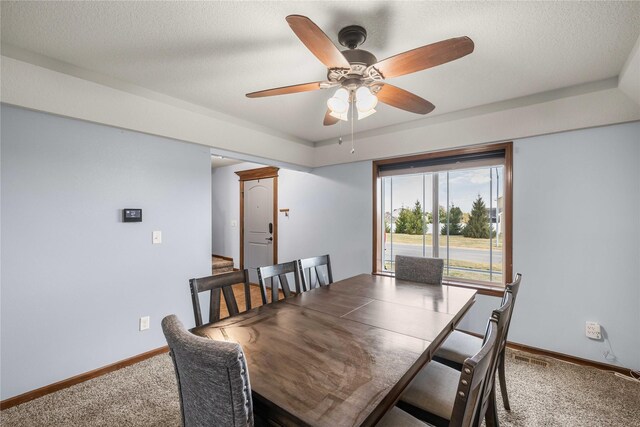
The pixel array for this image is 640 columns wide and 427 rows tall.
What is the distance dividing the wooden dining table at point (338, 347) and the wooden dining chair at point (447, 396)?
226 mm

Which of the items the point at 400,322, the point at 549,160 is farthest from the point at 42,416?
the point at 549,160

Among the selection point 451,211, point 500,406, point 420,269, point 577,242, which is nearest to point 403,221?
point 451,211

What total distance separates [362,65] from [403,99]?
42 cm

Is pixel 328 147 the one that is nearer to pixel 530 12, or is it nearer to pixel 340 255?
pixel 340 255

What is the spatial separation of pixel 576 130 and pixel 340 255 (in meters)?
2.83

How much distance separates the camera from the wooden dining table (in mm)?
879

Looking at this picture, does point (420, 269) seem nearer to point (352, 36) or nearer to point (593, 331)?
point (593, 331)

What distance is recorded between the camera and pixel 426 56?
1.37m

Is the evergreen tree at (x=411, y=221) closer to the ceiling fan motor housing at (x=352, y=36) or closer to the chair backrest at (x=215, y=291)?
the ceiling fan motor housing at (x=352, y=36)

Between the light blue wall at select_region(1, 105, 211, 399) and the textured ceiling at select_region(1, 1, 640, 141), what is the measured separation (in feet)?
1.98

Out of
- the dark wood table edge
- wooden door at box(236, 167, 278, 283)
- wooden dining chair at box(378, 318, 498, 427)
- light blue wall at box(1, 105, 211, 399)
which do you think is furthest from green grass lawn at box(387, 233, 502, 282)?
light blue wall at box(1, 105, 211, 399)

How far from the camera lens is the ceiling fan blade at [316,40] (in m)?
1.15

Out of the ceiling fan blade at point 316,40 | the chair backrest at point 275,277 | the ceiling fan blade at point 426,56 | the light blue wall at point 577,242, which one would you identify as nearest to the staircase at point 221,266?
the chair backrest at point 275,277

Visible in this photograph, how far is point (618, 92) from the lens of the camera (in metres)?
2.29
